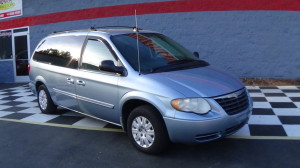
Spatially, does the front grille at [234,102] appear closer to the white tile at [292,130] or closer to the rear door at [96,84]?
the white tile at [292,130]

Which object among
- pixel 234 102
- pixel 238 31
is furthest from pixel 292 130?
pixel 238 31

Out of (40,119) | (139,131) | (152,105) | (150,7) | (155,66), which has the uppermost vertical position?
(150,7)

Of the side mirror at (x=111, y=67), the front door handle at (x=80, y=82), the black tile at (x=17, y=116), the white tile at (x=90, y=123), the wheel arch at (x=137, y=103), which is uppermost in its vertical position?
the side mirror at (x=111, y=67)

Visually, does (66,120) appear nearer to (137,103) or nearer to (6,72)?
(137,103)

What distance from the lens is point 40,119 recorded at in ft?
19.2

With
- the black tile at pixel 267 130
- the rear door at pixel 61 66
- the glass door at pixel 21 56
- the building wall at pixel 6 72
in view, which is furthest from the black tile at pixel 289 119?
the building wall at pixel 6 72

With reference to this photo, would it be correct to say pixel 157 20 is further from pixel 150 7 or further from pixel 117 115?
pixel 117 115

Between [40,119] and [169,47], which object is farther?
[40,119]

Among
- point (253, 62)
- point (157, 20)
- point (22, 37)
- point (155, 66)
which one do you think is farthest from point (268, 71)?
point (22, 37)

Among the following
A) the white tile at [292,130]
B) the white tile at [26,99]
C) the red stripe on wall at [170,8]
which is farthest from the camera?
the red stripe on wall at [170,8]

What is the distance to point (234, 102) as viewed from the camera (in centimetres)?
377

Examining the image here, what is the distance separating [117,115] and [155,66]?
0.89m

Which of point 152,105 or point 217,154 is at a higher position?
point 152,105

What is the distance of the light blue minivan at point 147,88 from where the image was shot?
11.6ft
